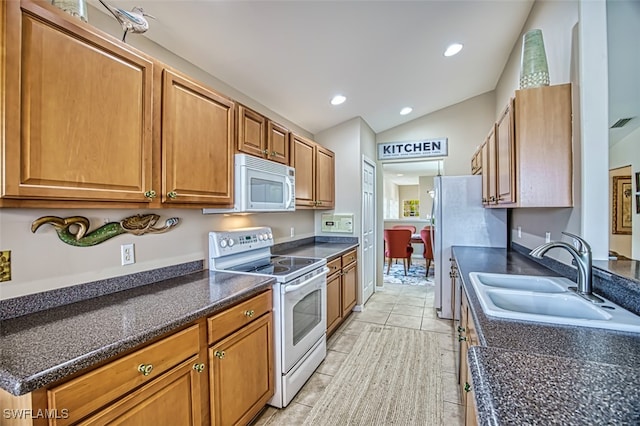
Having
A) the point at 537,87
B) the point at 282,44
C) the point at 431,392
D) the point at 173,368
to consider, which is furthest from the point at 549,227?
the point at 173,368

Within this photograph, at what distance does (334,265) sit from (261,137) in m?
1.50

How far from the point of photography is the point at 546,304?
4.94 ft

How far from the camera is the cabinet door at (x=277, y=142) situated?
2.57 m

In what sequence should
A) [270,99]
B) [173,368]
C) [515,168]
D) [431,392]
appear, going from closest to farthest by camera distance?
1. [173,368]
2. [515,168]
3. [431,392]
4. [270,99]

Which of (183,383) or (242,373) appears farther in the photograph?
(242,373)

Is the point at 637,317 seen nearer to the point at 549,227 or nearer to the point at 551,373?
the point at 551,373

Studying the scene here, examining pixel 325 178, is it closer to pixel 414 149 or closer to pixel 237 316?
pixel 414 149

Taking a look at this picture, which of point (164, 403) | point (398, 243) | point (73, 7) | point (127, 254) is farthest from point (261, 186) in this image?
point (398, 243)

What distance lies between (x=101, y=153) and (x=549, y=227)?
289cm

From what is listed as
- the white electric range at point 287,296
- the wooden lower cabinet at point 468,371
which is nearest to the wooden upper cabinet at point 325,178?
the white electric range at point 287,296

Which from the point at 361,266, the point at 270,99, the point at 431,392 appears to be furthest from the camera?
the point at 361,266

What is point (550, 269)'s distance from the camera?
212 centimetres

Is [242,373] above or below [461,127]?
below

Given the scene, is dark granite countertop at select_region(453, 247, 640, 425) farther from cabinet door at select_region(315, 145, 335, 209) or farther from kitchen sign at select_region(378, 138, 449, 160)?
kitchen sign at select_region(378, 138, 449, 160)
